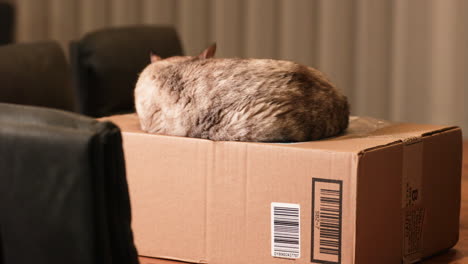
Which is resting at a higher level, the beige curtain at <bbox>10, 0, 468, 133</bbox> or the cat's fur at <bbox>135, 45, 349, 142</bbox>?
the cat's fur at <bbox>135, 45, 349, 142</bbox>

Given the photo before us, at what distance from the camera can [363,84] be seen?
3070 mm

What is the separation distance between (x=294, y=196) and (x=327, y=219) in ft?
0.22

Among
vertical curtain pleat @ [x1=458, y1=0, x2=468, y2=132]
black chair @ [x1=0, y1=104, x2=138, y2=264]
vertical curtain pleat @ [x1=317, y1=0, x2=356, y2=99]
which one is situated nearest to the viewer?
black chair @ [x1=0, y1=104, x2=138, y2=264]

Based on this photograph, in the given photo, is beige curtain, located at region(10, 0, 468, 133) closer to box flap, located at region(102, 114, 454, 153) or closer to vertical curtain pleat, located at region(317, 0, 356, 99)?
vertical curtain pleat, located at region(317, 0, 356, 99)

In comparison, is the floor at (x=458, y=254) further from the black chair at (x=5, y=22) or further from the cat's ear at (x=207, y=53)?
the black chair at (x=5, y=22)

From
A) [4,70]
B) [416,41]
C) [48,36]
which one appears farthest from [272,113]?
[48,36]

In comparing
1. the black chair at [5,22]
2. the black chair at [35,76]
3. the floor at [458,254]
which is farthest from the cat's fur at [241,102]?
the black chair at [5,22]

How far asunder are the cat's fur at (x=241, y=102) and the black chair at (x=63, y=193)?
26.2 inches

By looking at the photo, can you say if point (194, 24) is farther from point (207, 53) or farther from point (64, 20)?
point (207, 53)

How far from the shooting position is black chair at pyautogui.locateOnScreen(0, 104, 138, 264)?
61 cm

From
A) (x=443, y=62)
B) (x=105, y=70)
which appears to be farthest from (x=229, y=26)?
(x=105, y=70)

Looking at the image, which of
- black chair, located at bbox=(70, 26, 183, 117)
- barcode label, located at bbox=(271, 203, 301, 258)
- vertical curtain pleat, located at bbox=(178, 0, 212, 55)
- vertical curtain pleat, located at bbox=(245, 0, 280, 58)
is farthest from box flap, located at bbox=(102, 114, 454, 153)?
vertical curtain pleat, located at bbox=(178, 0, 212, 55)

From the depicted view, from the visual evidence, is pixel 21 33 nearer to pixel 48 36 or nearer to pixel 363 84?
pixel 48 36

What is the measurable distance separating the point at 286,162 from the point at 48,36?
2.44 meters
